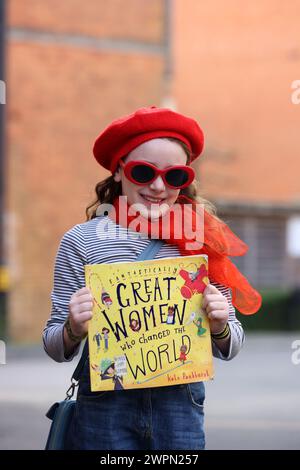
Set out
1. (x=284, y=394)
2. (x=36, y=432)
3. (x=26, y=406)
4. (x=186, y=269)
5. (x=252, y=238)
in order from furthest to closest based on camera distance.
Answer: (x=252, y=238), (x=284, y=394), (x=26, y=406), (x=36, y=432), (x=186, y=269)

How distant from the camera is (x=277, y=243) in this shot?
29.0m

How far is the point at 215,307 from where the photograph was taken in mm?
3229

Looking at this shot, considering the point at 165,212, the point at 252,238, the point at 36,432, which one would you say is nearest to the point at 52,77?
the point at 252,238

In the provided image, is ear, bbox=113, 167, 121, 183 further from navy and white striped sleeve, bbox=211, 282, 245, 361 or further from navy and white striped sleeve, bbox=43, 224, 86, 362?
navy and white striped sleeve, bbox=211, 282, 245, 361

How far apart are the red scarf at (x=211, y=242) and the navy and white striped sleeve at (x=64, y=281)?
159mm

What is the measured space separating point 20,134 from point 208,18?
11.3 m

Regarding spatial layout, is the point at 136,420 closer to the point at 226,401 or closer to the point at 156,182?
the point at 156,182

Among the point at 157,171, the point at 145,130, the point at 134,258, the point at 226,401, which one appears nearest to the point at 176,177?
the point at 157,171

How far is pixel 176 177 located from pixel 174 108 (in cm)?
1981

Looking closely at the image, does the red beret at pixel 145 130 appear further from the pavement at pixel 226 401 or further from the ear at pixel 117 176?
the pavement at pixel 226 401

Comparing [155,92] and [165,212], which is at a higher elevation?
[155,92]

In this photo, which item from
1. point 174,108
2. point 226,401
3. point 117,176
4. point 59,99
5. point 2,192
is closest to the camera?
point 117,176

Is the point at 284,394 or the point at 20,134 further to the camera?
the point at 20,134

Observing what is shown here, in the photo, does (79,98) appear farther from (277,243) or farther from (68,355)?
(68,355)
